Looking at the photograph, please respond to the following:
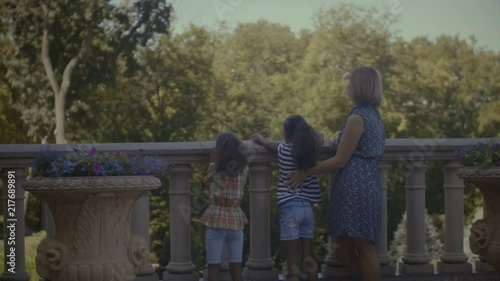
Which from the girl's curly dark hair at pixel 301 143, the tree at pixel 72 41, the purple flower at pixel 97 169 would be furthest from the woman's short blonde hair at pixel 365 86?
the tree at pixel 72 41

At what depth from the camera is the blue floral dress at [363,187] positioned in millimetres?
6004

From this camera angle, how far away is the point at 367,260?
600 centimetres

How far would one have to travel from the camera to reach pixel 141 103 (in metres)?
34.2

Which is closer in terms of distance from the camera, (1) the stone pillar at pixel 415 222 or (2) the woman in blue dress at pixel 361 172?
(2) the woman in blue dress at pixel 361 172

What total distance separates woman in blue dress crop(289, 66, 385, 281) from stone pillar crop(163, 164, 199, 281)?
89cm

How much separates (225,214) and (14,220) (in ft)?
5.07

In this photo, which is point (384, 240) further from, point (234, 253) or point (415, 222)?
point (234, 253)

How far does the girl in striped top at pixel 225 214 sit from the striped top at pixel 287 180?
278 mm

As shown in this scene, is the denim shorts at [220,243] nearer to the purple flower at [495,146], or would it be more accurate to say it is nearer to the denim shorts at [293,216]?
the denim shorts at [293,216]

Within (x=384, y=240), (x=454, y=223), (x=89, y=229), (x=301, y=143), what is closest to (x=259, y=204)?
(x=301, y=143)

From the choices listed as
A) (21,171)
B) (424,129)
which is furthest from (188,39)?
(21,171)

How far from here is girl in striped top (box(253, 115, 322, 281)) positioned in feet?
20.2

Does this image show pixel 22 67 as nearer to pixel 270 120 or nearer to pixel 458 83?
pixel 270 120

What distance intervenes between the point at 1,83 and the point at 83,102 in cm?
417
